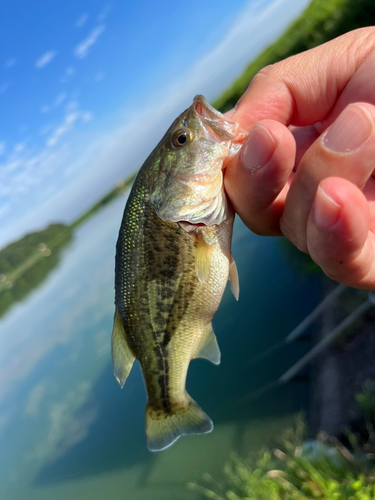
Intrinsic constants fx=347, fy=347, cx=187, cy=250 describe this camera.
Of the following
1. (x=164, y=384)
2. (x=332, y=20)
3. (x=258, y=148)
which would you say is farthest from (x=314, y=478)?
(x=332, y=20)

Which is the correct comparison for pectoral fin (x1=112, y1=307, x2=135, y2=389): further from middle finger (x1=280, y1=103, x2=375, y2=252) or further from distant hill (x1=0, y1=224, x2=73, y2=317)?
distant hill (x1=0, y1=224, x2=73, y2=317)

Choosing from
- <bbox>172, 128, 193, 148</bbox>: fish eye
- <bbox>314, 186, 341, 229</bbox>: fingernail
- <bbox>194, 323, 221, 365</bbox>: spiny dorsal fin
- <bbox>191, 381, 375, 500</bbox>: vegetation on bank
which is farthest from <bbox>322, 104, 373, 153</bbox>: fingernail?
<bbox>191, 381, 375, 500</bbox>: vegetation on bank

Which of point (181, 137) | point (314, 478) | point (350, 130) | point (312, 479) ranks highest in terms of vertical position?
point (181, 137)

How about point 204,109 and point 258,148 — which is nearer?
point 258,148

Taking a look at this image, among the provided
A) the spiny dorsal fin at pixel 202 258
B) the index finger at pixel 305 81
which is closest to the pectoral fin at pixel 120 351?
the spiny dorsal fin at pixel 202 258

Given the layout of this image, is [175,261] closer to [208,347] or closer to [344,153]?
[208,347]

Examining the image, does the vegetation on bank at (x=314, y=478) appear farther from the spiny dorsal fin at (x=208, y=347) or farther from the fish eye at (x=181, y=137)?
the fish eye at (x=181, y=137)
